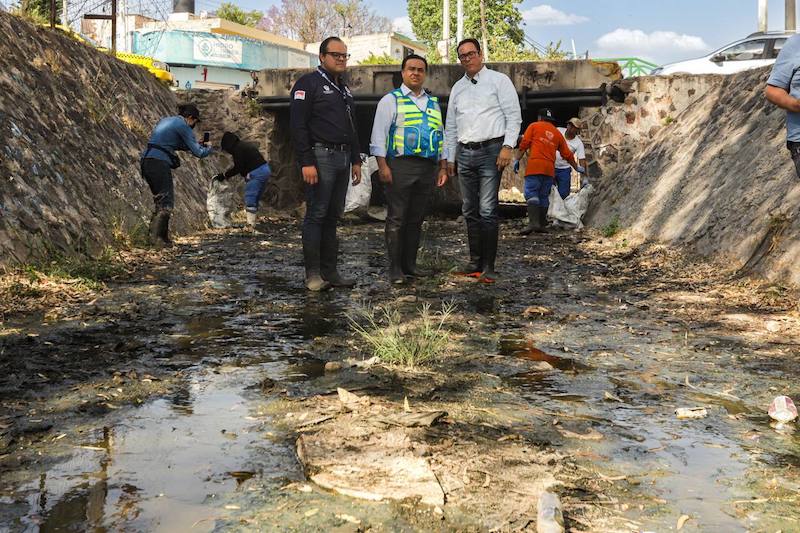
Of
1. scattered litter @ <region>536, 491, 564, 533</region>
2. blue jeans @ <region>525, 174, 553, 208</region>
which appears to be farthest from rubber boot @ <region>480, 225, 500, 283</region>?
blue jeans @ <region>525, 174, 553, 208</region>

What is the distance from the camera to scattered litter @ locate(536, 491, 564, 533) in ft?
7.23

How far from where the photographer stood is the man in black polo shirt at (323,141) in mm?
6414

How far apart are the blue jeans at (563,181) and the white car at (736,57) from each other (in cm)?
602

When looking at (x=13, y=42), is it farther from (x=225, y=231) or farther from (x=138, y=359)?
(x=138, y=359)

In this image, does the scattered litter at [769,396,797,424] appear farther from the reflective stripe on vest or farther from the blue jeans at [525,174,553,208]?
the blue jeans at [525,174,553,208]

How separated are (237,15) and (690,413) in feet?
193

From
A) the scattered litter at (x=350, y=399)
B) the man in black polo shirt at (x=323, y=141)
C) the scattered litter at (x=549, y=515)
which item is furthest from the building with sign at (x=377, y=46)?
the scattered litter at (x=549, y=515)

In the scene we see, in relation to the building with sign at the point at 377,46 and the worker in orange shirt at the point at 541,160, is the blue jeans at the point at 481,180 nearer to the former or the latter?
the worker in orange shirt at the point at 541,160

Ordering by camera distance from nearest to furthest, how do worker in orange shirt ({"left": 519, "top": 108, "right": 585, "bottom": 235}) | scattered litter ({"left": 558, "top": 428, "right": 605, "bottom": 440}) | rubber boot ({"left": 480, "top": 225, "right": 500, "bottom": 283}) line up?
scattered litter ({"left": 558, "top": 428, "right": 605, "bottom": 440}), rubber boot ({"left": 480, "top": 225, "right": 500, "bottom": 283}), worker in orange shirt ({"left": 519, "top": 108, "right": 585, "bottom": 235})

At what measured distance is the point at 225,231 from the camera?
12016 millimetres

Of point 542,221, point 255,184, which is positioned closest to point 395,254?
point 255,184

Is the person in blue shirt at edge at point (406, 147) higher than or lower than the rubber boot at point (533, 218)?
higher

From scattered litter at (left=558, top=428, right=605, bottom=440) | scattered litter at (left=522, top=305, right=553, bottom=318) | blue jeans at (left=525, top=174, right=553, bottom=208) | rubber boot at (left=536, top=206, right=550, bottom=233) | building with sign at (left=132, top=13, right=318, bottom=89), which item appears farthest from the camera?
building with sign at (left=132, top=13, right=318, bottom=89)

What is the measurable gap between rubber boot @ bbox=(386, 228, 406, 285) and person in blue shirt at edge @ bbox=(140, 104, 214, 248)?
337 centimetres
